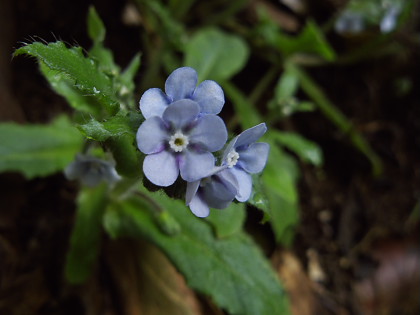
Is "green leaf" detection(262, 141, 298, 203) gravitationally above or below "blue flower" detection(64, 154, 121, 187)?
below

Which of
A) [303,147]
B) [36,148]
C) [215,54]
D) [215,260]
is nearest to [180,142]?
[215,260]

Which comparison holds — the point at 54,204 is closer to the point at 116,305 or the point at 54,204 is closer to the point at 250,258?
the point at 116,305

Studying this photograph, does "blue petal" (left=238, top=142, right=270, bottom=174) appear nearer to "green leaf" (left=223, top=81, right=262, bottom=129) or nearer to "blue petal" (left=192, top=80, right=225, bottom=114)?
"blue petal" (left=192, top=80, right=225, bottom=114)

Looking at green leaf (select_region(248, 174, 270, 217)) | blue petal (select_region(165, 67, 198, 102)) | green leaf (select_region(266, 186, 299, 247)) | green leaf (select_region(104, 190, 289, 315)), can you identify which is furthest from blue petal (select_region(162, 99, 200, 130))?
green leaf (select_region(266, 186, 299, 247))

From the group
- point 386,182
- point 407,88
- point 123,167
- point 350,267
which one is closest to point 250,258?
point 123,167

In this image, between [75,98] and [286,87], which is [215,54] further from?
[75,98]

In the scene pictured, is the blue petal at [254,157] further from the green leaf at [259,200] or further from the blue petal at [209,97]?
the blue petal at [209,97]
